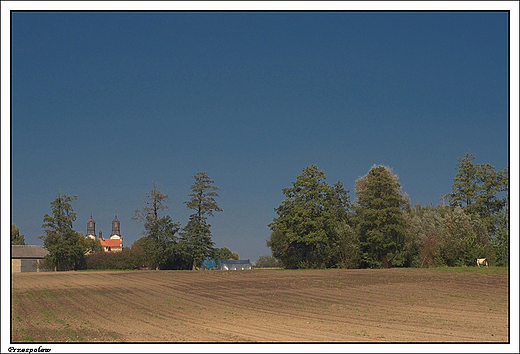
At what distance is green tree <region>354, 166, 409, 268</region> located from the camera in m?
63.9

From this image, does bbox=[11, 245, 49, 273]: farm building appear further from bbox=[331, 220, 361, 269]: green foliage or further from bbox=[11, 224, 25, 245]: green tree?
bbox=[331, 220, 361, 269]: green foliage

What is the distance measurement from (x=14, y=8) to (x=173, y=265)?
66955mm

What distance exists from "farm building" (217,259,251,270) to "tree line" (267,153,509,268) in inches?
190

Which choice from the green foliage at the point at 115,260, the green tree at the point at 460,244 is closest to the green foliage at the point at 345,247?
the green tree at the point at 460,244

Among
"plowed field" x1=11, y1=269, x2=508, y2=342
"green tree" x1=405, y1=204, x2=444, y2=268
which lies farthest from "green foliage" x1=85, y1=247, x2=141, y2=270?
"plowed field" x1=11, y1=269, x2=508, y2=342

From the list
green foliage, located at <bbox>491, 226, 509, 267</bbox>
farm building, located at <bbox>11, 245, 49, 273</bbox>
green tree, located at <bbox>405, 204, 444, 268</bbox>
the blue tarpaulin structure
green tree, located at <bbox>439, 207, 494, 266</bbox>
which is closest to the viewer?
green foliage, located at <bbox>491, 226, 509, 267</bbox>

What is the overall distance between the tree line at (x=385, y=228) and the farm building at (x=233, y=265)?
15.8 ft

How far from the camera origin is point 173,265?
77.1m

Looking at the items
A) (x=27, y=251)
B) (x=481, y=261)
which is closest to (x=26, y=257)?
(x=27, y=251)

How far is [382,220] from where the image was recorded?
210ft

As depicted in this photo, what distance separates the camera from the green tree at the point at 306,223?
67.4 meters

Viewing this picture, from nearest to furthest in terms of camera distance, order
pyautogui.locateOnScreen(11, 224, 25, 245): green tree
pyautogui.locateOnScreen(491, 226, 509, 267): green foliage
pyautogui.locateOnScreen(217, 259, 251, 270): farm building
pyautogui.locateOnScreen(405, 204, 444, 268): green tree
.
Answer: pyautogui.locateOnScreen(491, 226, 509, 267): green foliage, pyautogui.locateOnScreen(405, 204, 444, 268): green tree, pyautogui.locateOnScreen(217, 259, 251, 270): farm building, pyautogui.locateOnScreen(11, 224, 25, 245): green tree

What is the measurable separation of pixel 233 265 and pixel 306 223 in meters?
14.3

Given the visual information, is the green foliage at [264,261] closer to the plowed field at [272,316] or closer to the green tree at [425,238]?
the green tree at [425,238]
